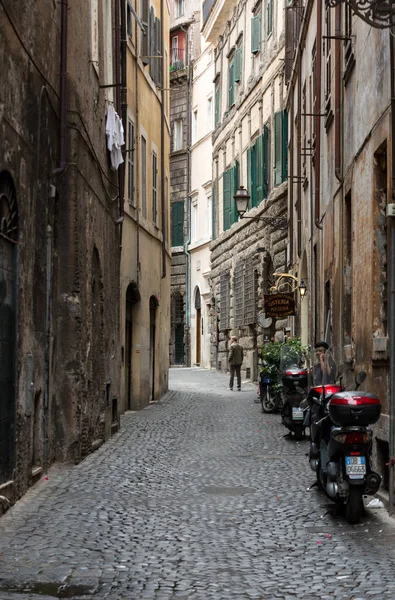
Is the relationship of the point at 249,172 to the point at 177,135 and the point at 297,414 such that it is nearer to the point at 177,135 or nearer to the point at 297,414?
the point at 177,135

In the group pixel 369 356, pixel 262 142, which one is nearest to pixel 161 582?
pixel 369 356

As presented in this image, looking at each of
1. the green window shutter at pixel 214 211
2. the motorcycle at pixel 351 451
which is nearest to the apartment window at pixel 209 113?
the green window shutter at pixel 214 211

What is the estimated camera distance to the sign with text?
21359mm

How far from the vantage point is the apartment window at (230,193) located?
3338cm

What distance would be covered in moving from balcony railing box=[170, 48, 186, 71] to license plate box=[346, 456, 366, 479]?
39142 mm

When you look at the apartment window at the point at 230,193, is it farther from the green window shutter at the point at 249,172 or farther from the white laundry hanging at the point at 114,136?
the white laundry hanging at the point at 114,136

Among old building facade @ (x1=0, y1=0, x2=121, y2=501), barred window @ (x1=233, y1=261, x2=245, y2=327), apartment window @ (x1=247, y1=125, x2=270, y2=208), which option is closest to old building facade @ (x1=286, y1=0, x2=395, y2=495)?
old building facade @ (x1=0, y1=0, x2=121, y2=501)

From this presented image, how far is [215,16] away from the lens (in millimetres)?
37094

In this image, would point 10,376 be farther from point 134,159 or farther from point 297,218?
point 297,218

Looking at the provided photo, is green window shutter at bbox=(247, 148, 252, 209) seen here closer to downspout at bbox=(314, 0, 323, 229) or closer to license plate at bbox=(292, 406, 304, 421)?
downspout at bbox=(314, 0, 323, 229)

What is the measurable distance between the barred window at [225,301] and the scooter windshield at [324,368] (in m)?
22.6

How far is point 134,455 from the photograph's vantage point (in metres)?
12.7

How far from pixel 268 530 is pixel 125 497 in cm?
196

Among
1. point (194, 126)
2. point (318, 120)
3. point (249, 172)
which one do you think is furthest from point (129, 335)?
point (194, 126)
